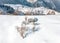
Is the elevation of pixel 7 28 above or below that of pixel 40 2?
below

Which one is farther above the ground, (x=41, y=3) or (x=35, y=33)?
(x=41, y=3)

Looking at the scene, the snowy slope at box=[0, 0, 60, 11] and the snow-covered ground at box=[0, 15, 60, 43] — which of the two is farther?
the snowy slope at box=[0, 0, 60, 11]

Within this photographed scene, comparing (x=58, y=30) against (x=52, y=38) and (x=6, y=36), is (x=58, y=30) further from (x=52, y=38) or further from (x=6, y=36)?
(x=6, y=36)

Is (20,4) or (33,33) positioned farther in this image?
(20,4)

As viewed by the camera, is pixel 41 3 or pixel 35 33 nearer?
pixel 35 33

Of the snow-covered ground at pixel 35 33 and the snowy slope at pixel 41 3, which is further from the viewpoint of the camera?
the snowy slope at pixel 41 3

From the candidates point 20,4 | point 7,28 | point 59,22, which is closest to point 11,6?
point 20,4

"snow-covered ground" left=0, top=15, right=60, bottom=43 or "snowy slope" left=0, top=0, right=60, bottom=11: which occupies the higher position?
"snowy slope" left=0, top=0, right=60, bottom=11

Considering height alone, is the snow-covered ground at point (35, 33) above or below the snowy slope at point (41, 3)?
below
